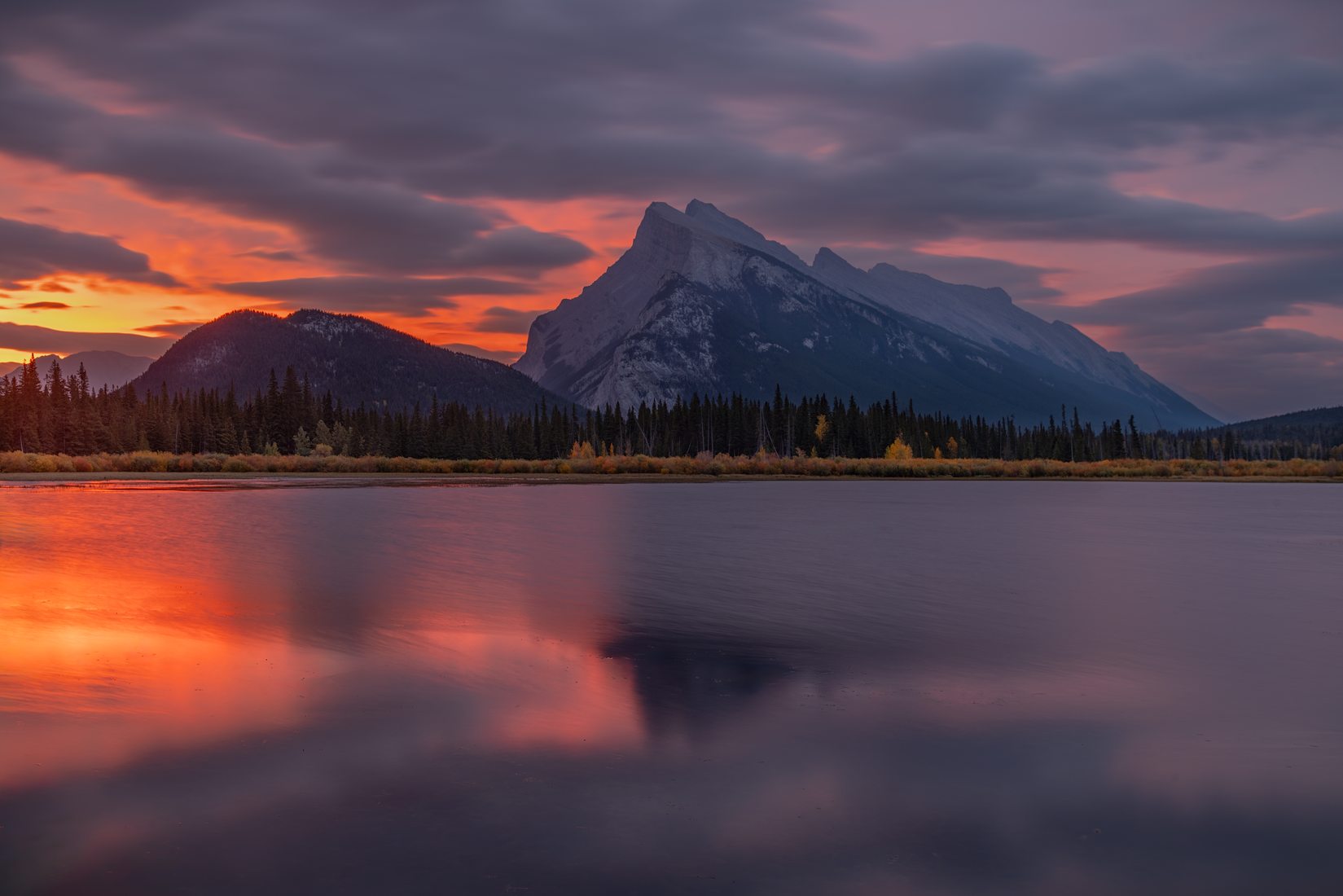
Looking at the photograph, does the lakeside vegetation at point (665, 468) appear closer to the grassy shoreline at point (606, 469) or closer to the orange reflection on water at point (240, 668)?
the grassy shoreline at point (606, 469)

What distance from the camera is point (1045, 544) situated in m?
34.9

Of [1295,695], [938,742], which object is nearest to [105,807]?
[938,742]

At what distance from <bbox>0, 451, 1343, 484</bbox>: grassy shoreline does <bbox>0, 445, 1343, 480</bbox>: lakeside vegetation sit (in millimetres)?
105

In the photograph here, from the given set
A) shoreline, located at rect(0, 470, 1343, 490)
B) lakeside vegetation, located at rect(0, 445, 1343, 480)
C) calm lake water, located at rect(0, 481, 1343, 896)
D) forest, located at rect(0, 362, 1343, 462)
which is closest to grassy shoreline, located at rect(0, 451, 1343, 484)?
lakeside vegetation, located at rect(0, 445, 1343, 480)

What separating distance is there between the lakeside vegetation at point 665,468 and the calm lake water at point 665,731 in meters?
90.1

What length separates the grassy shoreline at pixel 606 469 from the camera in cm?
10200

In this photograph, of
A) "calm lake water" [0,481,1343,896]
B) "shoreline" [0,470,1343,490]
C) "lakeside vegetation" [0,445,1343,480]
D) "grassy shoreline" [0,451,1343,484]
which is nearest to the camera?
"calm lake water" [0,481,1343,896]

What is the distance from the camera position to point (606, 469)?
121 meters

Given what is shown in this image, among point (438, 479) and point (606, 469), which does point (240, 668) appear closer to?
point (438, 479)

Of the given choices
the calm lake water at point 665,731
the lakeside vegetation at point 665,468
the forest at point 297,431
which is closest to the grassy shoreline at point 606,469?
the lakeside vegetation at point 665,468

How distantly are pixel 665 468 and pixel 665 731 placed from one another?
114 metres

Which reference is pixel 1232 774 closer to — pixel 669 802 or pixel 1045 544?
pixel 669 802

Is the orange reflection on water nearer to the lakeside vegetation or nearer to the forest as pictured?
the lakeside vegetation

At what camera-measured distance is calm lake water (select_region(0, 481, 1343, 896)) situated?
280 inches
